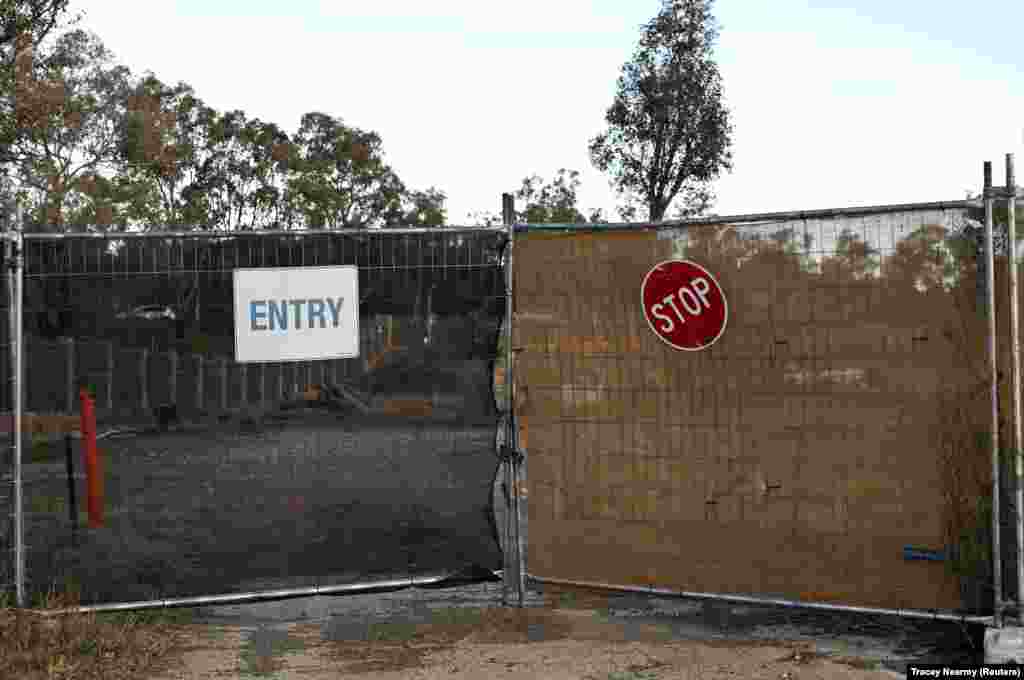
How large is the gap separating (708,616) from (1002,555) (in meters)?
1.62

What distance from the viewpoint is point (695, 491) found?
19.6 ft

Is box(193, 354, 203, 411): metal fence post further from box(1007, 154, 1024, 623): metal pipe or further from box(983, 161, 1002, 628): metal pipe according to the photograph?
box(1007, 154, 1024, 623): metal pipe

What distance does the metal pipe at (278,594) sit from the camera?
6176mm

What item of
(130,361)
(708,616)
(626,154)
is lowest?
(708,616)

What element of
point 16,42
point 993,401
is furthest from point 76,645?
point 16,42

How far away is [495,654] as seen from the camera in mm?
5641

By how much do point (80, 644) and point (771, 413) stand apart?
365 cm

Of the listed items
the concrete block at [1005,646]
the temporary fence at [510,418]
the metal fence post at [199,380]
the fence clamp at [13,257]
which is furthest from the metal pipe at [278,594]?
the concrete block at [1005,646]

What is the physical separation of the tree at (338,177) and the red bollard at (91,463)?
44634mm

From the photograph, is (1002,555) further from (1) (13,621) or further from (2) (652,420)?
(1) (13,621)

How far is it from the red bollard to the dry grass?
1.68 feet

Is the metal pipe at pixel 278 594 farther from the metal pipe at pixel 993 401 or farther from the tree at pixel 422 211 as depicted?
the tree at pixel 422 211

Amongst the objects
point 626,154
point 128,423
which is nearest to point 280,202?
point 626,154

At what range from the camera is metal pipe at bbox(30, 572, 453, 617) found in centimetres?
618
